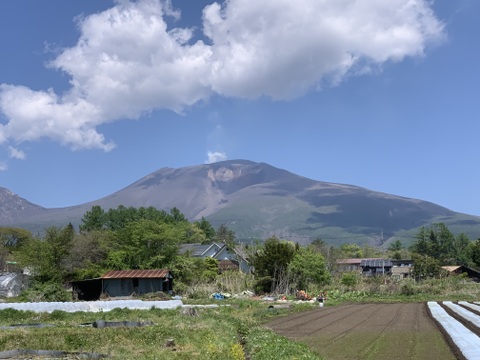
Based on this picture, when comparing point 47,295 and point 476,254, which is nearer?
point 47,295

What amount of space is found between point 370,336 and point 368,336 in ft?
0.21

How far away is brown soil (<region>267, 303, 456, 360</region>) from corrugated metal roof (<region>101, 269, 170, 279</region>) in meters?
21.9

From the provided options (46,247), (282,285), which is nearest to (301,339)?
(282,285)

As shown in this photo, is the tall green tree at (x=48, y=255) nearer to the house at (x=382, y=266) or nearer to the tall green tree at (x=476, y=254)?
the house at (x=382, y=266)

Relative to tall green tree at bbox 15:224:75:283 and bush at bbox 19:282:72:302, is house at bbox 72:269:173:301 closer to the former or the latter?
tall green tree at bbox 15:224:75:283

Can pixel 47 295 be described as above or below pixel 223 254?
below

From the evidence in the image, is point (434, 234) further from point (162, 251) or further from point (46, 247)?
point (46, 247)

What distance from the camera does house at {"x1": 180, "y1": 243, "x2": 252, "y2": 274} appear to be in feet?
233

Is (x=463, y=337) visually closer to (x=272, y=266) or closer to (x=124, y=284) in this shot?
(x=272, y=266)

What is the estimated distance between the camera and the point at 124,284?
4606cm

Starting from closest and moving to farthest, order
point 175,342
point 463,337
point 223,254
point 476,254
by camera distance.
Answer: point 175,342
point 463,337
point 476,254
point 223,254

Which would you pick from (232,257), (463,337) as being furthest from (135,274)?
(463,337)

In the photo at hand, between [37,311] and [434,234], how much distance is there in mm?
79499

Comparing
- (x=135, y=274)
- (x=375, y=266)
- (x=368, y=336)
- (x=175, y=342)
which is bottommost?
(x=375, y=266)
